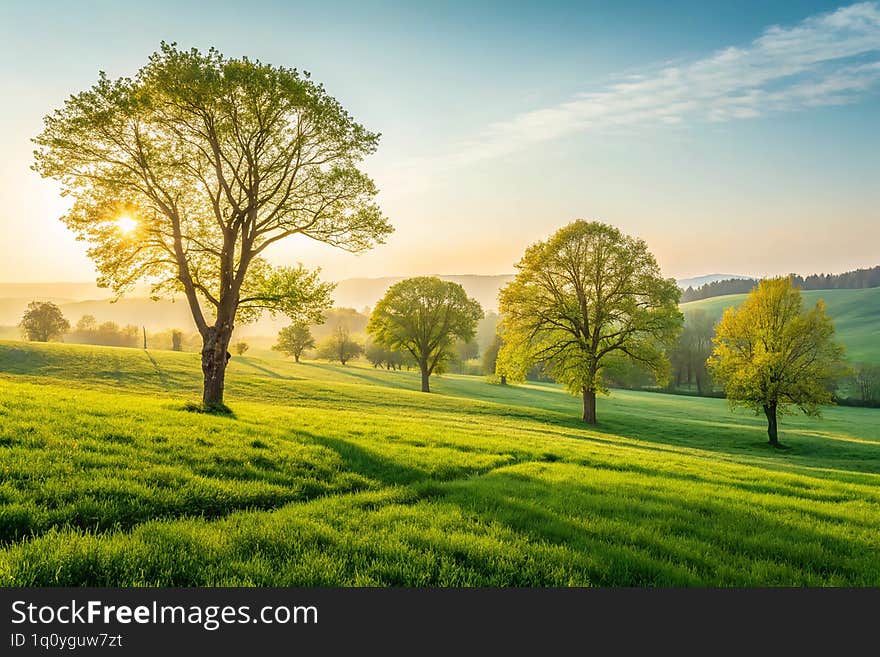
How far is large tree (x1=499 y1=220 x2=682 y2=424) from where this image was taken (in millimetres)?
31906

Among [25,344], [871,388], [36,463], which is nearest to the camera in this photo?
[36,463]

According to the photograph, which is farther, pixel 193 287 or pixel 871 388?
pixel 871 388

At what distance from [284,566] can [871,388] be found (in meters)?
112

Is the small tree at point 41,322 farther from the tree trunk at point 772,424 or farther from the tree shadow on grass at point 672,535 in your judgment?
the tree trunk at point 772,424

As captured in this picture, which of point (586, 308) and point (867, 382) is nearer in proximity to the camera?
point (586, 308)

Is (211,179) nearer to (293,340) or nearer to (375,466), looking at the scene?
(375,466)

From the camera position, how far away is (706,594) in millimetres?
4859

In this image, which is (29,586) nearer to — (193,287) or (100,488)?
(100,488)

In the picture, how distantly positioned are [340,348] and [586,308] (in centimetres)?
7229

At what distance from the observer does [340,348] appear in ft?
318

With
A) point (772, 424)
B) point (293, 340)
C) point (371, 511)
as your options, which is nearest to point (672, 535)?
point (371, 511)

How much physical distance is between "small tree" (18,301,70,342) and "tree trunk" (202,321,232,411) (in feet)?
251

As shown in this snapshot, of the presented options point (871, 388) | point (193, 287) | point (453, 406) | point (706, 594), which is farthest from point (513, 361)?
point (871, 388)

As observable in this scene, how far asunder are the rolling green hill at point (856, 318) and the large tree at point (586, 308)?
114 meters
